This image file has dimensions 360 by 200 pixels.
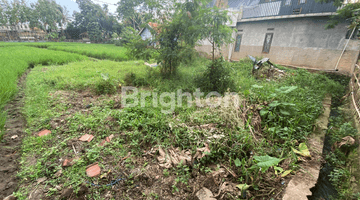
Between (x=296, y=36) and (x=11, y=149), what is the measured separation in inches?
432

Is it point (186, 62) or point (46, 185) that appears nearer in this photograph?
point (46, 185)

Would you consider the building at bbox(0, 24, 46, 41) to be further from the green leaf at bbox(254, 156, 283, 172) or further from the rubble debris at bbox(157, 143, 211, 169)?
the green leaf at bbox(254, 156, 283, 172)

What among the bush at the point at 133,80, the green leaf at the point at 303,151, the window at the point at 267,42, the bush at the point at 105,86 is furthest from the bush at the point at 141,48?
the window at the point at 267,42

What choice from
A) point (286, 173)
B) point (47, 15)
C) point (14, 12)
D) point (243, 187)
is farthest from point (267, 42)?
point (14, 12)

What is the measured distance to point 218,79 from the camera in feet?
12.9

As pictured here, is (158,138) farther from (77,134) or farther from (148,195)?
(77,134)

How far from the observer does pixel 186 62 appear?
178 inches

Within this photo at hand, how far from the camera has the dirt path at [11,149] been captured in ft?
5.18

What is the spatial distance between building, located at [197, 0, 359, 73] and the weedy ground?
225 inches

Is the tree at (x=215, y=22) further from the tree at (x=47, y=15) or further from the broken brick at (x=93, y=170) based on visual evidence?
the tree at (x=47, y=15)

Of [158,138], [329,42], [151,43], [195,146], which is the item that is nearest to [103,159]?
[158,138]

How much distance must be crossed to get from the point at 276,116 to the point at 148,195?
2.40 metres

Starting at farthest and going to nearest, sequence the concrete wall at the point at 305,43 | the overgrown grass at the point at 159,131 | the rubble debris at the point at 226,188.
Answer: the concrete wall at the point at 305,43 < the overgrown grass at the point at 159,131 < the rubble debris at the point at 226,188

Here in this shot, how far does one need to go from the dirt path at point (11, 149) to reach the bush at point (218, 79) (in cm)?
356
